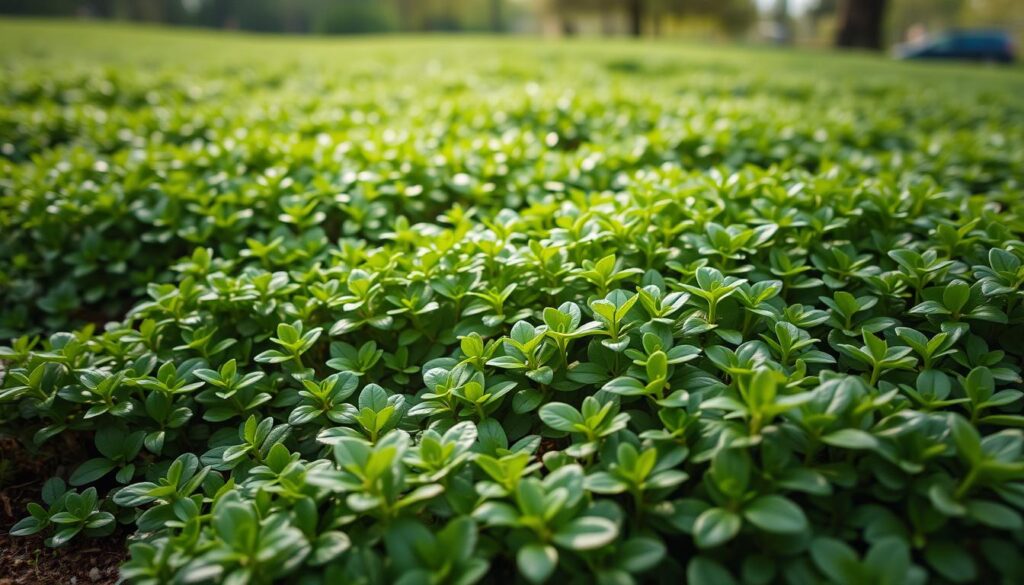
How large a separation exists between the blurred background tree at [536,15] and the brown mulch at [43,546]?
26.0 meters

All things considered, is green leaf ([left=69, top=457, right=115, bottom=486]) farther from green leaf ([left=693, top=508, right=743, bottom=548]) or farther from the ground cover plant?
green leaf ([left=693, top=508, right=743, bottom=548])

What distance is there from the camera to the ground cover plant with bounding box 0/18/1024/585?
1286 millimetres

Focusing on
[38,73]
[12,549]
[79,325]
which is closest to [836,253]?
[12,549]

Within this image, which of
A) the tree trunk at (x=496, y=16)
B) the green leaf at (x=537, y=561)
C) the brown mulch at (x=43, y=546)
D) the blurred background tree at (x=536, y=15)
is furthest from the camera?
the tree trunk at (x=496, y=16)

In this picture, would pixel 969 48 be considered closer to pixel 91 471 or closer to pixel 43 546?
pixel 91 471

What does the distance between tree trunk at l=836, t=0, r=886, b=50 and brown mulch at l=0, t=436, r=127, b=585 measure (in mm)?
18618

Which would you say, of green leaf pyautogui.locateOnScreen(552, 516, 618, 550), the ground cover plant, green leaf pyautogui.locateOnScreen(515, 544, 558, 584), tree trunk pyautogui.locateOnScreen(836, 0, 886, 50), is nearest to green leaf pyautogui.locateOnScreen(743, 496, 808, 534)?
the ground cover plant

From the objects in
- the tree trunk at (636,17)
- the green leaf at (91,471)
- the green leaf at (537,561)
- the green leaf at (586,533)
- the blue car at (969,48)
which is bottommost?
the green leaf at (91,471)

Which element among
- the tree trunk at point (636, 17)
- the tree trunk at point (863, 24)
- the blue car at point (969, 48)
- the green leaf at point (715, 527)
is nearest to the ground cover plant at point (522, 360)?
the green leaf at point (715, 527)

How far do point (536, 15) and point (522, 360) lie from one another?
128ft

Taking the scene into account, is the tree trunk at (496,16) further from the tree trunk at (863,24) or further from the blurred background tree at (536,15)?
the tree trunk at (863,24)

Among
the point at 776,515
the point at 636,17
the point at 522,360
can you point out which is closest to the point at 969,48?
the point at 636,17

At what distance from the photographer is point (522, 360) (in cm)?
170

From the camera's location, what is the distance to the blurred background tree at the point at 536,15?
30172 mm
